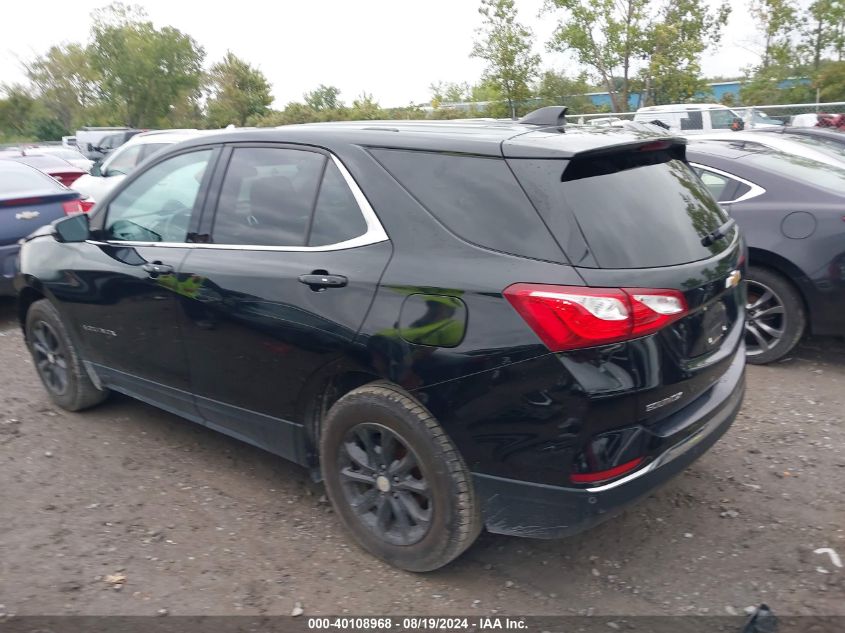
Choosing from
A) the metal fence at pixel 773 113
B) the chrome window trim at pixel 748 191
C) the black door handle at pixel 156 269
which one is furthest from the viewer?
the metal fence at pixel 773 113

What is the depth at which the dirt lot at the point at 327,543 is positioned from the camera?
309cm

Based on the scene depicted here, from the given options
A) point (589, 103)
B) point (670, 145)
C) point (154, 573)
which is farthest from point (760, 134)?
point (589, 103)

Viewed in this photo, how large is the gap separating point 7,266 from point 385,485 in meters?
5.28

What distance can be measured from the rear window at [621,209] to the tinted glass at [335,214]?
74cm

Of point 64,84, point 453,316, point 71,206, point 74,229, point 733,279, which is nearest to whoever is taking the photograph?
point 453,316

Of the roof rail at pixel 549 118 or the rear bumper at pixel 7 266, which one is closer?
the roof rail at pixel 549 118

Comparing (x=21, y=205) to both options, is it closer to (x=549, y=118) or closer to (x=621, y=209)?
(x=549, y=118)

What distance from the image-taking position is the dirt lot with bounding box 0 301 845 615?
3.09m

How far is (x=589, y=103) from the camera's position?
3094 cm

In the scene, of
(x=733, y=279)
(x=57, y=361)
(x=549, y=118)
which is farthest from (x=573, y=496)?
(x=57, y=361)

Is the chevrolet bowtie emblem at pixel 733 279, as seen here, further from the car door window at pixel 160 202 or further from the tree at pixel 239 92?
the tree at pixel 239 92

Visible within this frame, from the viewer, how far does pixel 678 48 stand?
26156 mm

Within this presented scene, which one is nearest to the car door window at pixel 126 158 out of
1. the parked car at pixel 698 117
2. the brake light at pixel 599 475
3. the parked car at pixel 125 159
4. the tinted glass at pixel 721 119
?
the parked car at pixel 125 159

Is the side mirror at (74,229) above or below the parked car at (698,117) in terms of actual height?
above
